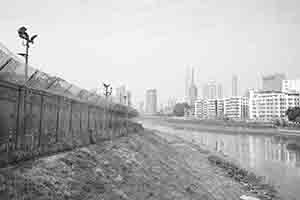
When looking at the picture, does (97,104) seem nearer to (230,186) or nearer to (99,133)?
(99,133)

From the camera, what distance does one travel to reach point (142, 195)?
988 cm

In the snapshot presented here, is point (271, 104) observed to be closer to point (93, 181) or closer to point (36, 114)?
point (93, 181)

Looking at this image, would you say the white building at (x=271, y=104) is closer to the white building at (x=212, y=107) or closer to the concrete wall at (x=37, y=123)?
the white building at (x=212, y=107)

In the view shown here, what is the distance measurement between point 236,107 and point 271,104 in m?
36.4

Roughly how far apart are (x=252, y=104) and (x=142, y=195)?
6203 inches

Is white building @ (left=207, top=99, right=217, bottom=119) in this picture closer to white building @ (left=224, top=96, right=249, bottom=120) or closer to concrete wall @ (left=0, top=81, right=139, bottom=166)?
white building @ (left=224, top=96, right=249, bottom=120)

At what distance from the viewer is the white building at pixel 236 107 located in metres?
174

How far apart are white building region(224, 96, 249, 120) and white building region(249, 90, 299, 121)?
2246 centimetres

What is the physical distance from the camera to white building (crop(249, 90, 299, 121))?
5261 inches

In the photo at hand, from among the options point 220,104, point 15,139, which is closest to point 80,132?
point 15,139

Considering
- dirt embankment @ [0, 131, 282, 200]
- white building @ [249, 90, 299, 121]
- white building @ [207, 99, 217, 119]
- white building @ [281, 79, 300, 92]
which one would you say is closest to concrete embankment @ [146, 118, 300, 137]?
white building @ [249, 90, 299, 121]

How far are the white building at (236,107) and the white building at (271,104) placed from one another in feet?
73.7

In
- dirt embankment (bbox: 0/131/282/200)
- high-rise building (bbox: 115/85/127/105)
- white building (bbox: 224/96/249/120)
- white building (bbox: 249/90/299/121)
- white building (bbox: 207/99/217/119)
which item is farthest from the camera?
white building (bbox: 207/99/217/119)

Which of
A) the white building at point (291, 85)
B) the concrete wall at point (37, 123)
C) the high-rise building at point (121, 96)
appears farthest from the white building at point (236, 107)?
the concrete wall at point (37, 123)
